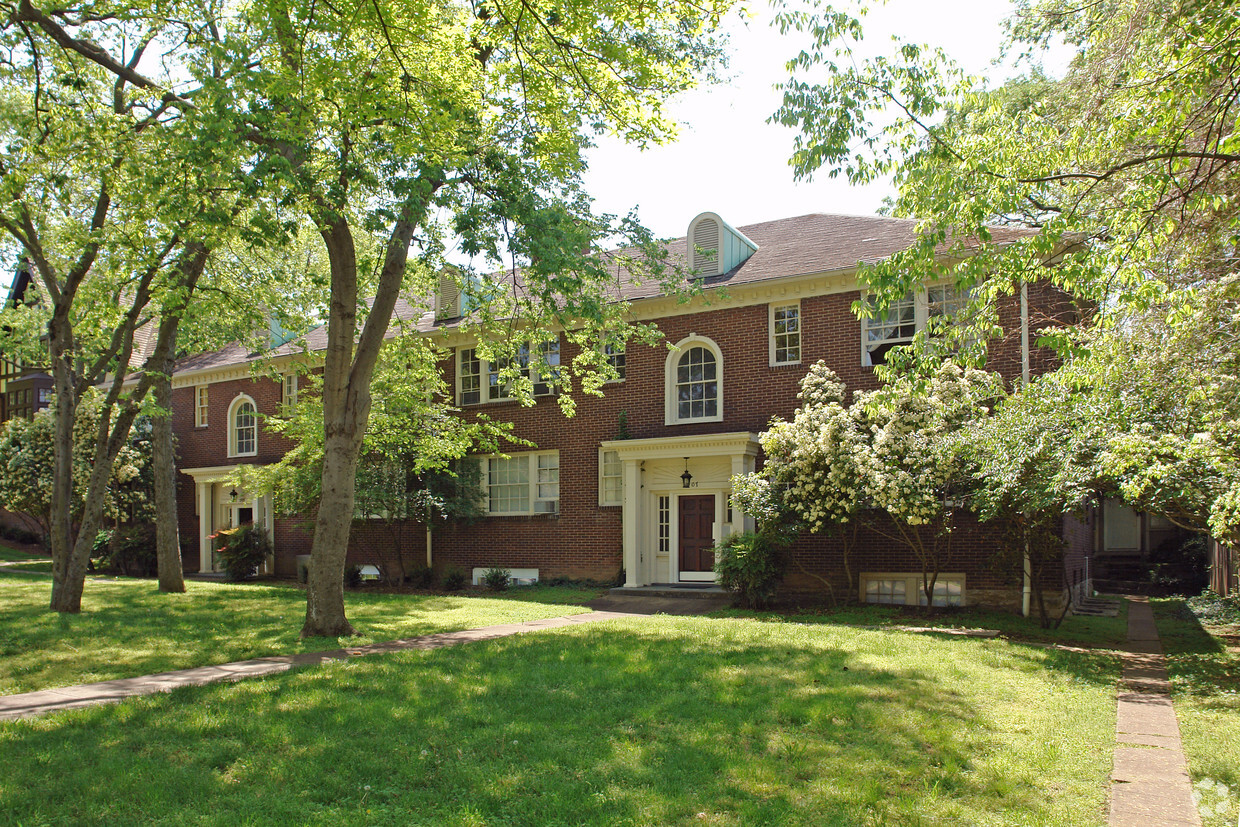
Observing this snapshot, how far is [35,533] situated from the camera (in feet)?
104

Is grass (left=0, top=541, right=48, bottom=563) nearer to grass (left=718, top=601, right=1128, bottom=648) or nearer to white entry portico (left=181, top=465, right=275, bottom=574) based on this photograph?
white entry portico (left=181, top=465, right=275, bottom=574)

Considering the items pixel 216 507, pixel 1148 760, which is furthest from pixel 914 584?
pixel 216 507

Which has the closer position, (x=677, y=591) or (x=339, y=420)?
(x=339, y=420)

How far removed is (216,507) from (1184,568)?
28285mm

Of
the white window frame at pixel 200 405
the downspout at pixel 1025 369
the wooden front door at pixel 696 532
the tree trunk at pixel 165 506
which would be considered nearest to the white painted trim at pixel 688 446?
the wooden front door at pixel 696 532

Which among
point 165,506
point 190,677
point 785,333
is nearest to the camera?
point 190,677

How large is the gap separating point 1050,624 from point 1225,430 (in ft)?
21.6

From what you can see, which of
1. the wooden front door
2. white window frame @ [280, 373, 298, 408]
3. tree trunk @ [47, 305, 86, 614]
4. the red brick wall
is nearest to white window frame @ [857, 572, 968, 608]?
the red brick wall

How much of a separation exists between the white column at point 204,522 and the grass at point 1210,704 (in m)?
25.1

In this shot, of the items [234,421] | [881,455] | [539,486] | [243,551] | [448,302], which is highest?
[448,302]

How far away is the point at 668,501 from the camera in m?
18.0

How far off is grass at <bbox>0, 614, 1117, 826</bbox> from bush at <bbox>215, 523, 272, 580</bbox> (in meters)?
16.0

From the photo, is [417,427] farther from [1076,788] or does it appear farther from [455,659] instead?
[1076,788]

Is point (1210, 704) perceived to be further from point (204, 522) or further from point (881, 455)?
point (204, 522)
